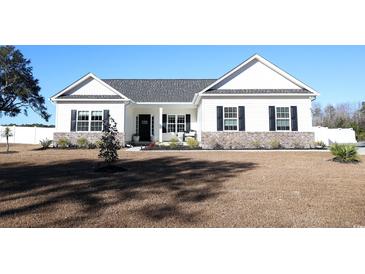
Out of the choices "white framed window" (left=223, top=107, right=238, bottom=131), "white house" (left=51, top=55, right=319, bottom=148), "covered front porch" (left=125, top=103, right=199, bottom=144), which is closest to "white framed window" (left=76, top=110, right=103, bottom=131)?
"white house" (left=51, top=55, right=319, bottom=148)

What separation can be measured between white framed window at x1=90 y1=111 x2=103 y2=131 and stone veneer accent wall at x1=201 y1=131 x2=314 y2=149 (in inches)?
308

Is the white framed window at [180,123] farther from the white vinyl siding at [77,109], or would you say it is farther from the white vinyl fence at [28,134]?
the white vinyl fence at [28,134]

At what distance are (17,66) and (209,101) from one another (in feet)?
102

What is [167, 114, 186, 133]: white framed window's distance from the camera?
23.8 m

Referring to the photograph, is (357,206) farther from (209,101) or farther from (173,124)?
(173,124)

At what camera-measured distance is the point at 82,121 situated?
67.6 ft

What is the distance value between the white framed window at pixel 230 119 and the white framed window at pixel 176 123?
563 cm

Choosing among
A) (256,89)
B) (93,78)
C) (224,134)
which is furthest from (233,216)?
(93,78)

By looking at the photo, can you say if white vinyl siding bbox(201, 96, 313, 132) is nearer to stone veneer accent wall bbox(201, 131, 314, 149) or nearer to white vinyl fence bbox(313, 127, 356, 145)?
stone veneer accent wall bbox(201, 131, 314, 149)

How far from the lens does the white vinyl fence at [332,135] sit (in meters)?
24.7

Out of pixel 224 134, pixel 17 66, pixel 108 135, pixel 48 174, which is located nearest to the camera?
pixel 48 174

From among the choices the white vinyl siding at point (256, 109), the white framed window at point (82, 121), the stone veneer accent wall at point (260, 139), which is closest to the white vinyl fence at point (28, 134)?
the white framed window at point (82, 121)

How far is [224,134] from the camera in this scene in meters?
19.0

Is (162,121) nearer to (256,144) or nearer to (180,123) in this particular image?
(180,123)
